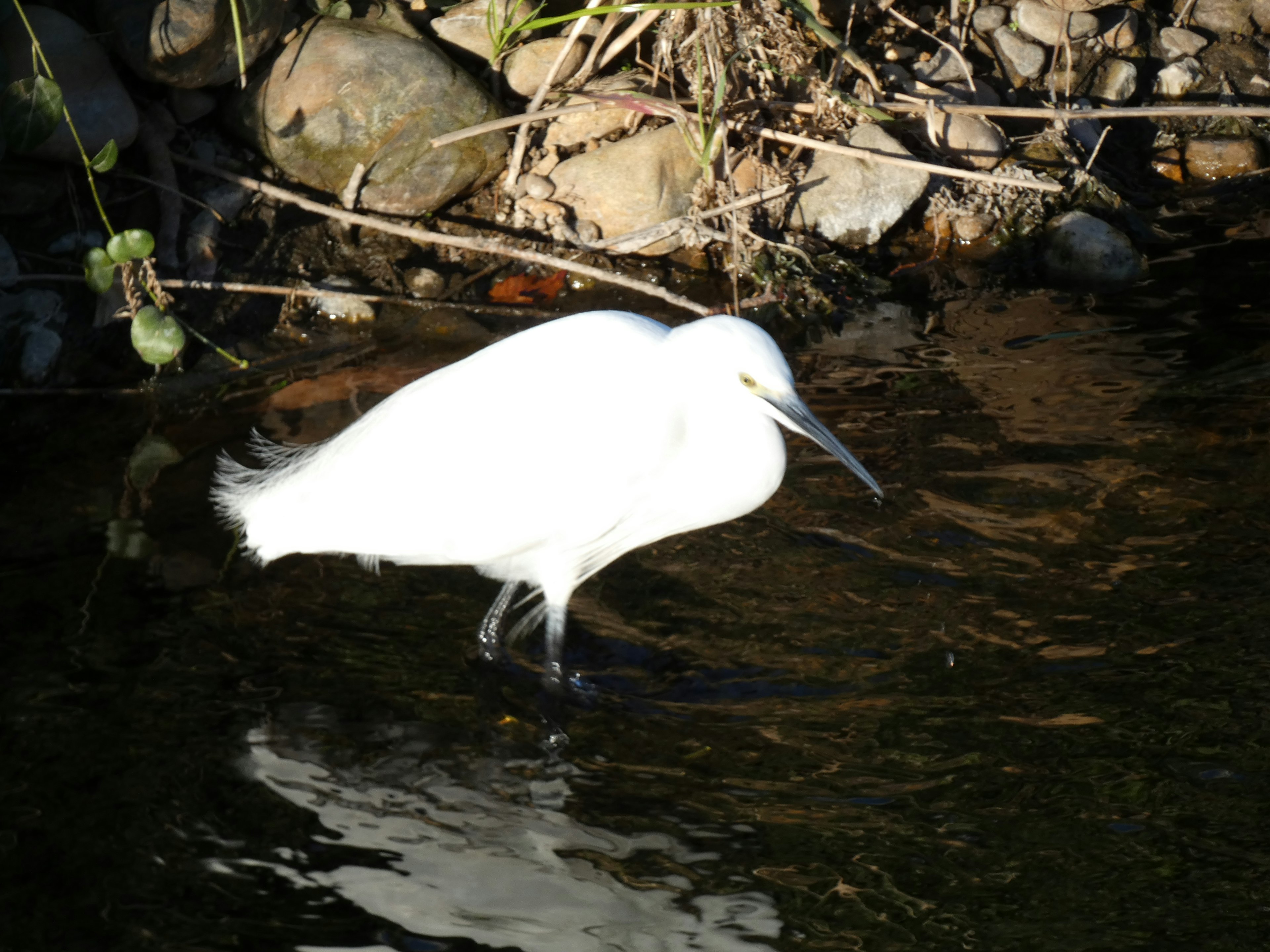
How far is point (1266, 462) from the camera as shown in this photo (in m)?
4.16

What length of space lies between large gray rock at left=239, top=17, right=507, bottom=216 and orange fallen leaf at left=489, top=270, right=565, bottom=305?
0.57 metres

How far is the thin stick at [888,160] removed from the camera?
Answer: 5715 mm

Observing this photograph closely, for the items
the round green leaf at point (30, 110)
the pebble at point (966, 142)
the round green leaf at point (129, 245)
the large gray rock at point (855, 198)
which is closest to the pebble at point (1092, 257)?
the pebble at point (966, 142)

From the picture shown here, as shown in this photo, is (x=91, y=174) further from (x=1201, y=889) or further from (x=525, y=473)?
(x=1201, y=889)

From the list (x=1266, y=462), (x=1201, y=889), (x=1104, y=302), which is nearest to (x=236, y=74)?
(x=1104, y=302)

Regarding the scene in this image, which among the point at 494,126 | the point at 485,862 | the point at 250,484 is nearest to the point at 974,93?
the point at 494,126

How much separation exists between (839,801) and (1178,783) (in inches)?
31.6

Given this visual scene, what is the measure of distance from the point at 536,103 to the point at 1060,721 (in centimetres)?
388

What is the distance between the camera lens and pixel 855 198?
233 inches

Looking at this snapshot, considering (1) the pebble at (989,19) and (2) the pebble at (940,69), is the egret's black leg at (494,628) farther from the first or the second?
(1) the pebble at (989,19)

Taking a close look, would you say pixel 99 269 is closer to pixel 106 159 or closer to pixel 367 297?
pixel 106 159

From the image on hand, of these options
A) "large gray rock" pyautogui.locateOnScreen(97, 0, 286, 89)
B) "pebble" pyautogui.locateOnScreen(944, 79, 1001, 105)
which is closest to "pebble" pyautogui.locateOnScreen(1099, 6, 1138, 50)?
"pebble" pyautogui.locateOnScreen(944, 79, 1001, 105)

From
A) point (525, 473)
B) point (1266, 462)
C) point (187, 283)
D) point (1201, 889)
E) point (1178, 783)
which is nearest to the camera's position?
point (1201, 889)

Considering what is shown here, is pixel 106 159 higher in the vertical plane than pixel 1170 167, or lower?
higher
